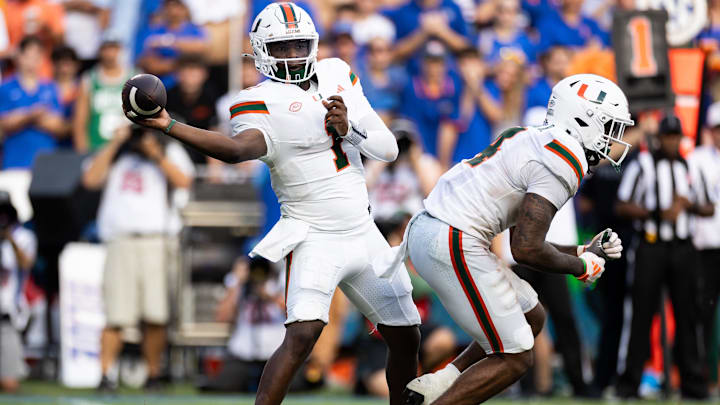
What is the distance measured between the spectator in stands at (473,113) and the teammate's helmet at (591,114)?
209 inches

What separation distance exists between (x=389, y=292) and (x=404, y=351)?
32 centimetres

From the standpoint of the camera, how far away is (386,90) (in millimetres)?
11758

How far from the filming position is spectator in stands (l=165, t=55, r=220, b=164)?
1190 cm

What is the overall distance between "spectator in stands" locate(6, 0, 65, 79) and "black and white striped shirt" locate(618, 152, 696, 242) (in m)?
5.79

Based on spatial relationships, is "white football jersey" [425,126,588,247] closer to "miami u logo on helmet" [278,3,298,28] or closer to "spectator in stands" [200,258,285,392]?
"miami u logo on helmet" [278,3,298,28]

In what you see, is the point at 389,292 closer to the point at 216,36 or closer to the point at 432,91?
the point at 432,91

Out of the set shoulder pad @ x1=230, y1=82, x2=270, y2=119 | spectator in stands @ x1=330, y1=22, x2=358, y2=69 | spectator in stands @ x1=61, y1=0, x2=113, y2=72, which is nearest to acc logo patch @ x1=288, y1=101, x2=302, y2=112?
shoulder pad @ x1=230, y1=82, x2=270, y2=119

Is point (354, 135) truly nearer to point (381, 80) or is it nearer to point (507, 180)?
point (507, 180)

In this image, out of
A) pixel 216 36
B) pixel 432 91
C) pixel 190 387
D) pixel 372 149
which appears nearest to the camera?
pixel 372 149

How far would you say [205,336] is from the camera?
1134cm

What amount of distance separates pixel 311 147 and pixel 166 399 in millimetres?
3730

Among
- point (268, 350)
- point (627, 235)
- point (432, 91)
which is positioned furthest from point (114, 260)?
point (627, 235)

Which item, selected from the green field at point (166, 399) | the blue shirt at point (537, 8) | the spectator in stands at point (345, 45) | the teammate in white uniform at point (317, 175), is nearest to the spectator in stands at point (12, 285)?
the green field at point (166, 399)

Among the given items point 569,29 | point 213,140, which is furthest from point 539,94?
point 213,140
